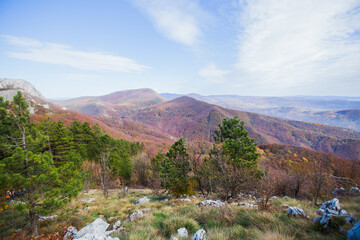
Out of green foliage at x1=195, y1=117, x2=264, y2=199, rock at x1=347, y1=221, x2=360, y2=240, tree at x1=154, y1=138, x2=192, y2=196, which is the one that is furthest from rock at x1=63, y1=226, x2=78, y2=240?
rock at x1=347, y1=221, x2=360, y2=240

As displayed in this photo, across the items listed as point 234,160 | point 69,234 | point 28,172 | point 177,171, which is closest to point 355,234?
point 69,234

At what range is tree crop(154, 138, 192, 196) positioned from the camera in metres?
13.9

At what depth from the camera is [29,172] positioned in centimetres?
615

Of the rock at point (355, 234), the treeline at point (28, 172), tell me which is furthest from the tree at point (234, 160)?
the treeline at point (28, 172)

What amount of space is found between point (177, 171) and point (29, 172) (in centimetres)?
1054

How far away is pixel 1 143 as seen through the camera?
635 cm

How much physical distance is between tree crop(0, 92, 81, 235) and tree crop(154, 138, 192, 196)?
26.2 feet

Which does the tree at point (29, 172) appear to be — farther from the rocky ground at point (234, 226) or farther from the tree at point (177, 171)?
the tree at point (177, 171)

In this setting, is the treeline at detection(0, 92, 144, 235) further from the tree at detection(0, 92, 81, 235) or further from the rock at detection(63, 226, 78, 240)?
the rock at detection(63, 226, 78, 240)

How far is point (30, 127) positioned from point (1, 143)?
4.77 feet

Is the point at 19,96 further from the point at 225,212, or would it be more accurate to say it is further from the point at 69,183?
the point at 225,212

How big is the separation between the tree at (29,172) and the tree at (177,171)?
7.99 metres

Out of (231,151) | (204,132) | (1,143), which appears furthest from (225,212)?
(204,132)

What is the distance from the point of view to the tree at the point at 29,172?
581 cm
